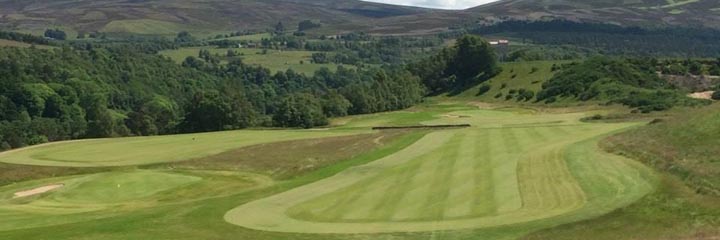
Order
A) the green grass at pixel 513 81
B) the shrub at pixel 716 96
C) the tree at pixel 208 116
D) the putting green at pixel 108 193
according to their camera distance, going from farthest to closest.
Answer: the green grass at pixel 513 81, the tree at pixel 208 116, the shrub at pixel 716 96, the putting green at pixel 108 193

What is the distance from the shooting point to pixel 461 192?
4050 centimetres

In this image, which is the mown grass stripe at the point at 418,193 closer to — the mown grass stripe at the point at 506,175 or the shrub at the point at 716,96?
the mown grass stripe at the point at 506,175

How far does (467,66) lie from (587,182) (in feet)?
517

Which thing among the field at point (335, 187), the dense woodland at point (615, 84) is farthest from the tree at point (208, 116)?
the dense woodland at point (615, 84)

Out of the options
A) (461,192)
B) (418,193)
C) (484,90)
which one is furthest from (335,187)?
(484,90)

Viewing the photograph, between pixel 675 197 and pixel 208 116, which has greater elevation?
pixel 675 197

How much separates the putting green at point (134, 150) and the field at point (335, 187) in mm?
255

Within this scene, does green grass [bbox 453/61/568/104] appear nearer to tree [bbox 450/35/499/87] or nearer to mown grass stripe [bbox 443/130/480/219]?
tree [bbox 450/35/499/87]

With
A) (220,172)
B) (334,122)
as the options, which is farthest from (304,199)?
(334,122)

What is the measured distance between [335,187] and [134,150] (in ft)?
115

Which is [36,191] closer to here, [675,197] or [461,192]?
[461,192]

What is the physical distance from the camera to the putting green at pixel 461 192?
34375mm

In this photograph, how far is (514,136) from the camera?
69312mm

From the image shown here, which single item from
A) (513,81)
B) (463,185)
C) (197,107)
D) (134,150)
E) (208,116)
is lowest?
(208,116)
